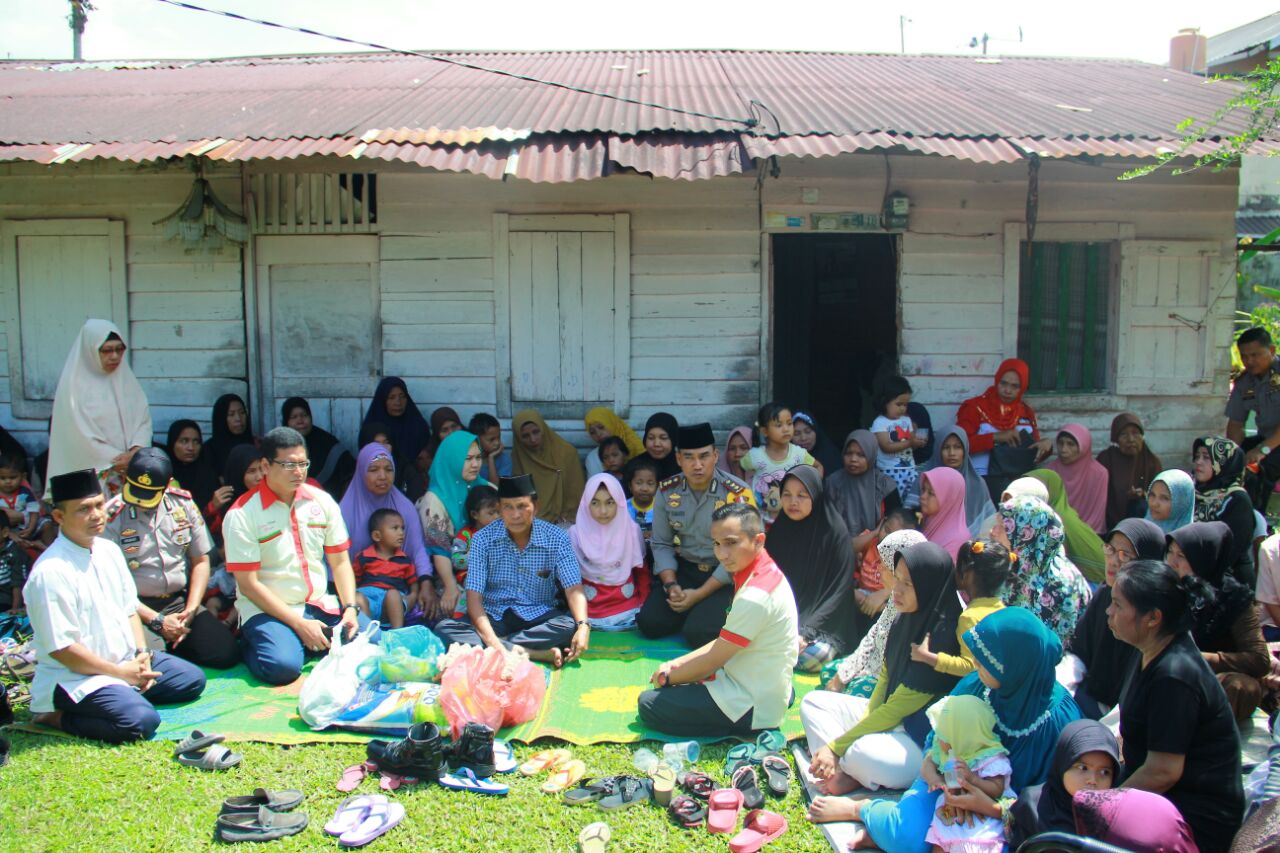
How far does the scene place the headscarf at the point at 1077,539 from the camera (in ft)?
19.0

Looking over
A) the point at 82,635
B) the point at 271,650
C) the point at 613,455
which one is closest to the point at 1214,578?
the point at 613,455

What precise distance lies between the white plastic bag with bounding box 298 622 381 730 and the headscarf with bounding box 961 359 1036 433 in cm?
460

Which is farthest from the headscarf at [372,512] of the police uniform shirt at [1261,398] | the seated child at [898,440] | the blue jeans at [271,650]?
the police uniform shirt at [1261,398]

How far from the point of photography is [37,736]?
424cm

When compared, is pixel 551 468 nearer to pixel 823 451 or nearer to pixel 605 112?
pixel 823 451

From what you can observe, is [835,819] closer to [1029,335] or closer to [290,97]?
[1029,335]

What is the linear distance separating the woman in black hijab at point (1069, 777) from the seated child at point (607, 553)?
2.98m

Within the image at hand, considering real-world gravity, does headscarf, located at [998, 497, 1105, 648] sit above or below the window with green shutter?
below

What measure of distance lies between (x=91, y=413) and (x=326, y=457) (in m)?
1.51

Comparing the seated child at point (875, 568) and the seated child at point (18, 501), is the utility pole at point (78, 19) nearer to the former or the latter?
the seated child at point (18, 501)

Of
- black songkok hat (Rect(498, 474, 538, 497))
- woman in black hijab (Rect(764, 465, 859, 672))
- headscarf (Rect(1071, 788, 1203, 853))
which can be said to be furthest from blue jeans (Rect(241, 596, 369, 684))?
headscarf (Rect(1071, 788, 1203, 853))

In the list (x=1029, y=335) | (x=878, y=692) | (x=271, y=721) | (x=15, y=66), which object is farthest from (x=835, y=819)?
(x=15, y=66)

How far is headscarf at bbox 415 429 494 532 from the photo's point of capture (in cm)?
618

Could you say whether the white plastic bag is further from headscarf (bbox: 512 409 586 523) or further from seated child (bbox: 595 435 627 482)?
seated child (bbox: 595 435 627 482)
